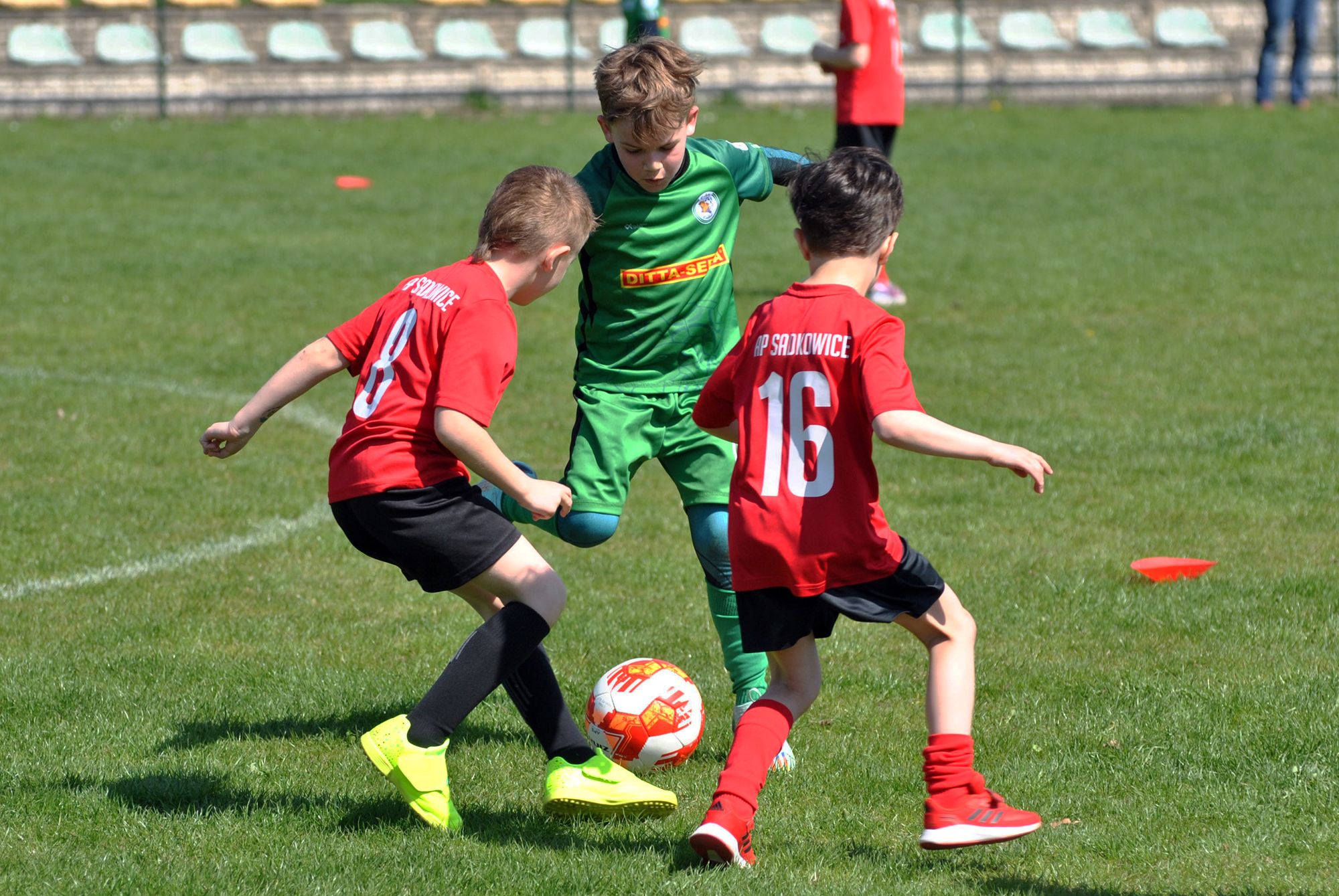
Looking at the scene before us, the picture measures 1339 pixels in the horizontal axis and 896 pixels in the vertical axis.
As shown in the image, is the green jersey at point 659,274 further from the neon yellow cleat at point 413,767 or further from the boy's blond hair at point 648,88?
the neon yellow cleat at point 413,767

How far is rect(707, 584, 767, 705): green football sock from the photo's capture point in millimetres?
4762

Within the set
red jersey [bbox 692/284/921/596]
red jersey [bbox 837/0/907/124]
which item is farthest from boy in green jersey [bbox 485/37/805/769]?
red jersey [bbox 837/0/907/124]

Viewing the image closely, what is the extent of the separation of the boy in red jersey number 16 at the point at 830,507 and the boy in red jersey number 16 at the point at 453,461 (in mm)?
489

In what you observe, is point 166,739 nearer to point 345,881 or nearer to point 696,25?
point 345,881

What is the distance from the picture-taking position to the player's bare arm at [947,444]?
11.0 ft

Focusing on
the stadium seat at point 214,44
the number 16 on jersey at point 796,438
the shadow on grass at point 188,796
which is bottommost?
the shadow on grass at point 188,796

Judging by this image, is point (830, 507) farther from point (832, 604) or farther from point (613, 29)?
point (613, 29)

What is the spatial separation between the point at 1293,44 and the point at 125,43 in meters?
17.2

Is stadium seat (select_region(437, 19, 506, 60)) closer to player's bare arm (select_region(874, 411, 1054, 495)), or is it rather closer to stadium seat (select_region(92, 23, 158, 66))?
stadium seat (select_region(92, 23, 158, 66))

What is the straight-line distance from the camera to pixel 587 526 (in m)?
4.64

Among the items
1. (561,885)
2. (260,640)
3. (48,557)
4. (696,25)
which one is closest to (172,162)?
(696,25)

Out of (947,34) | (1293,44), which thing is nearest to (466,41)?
(947,34)

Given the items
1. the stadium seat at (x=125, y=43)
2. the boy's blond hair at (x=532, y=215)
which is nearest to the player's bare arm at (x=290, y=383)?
the boy's blond hair at (x=532, y=215)

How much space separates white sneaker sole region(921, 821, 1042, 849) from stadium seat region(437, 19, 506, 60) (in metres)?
22.1
